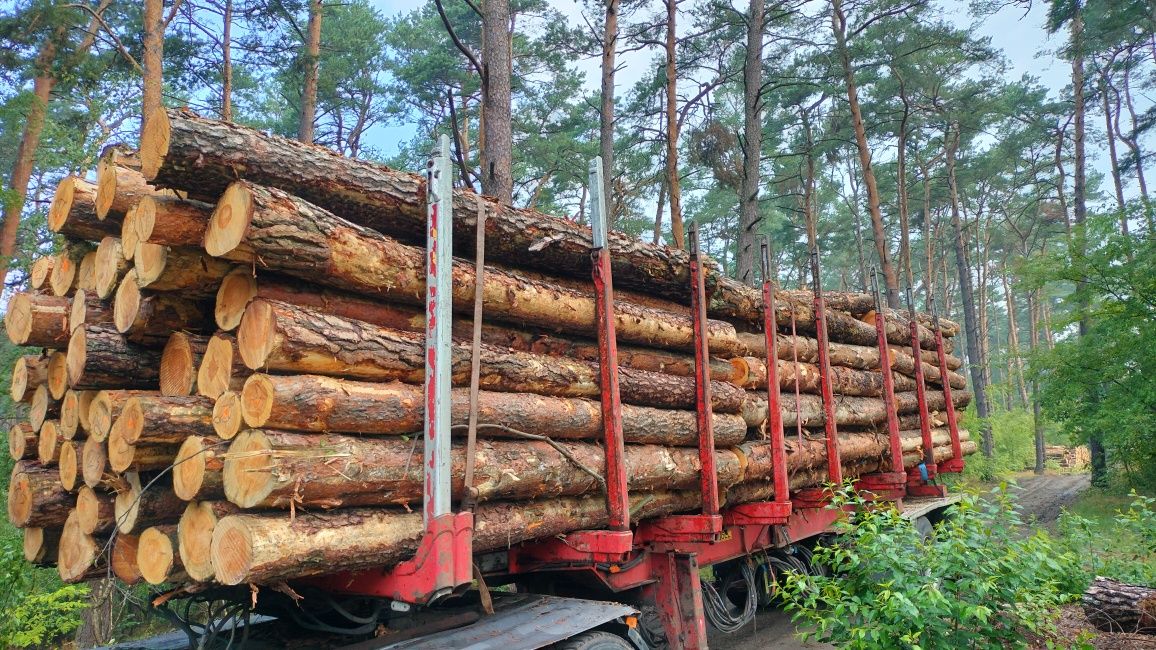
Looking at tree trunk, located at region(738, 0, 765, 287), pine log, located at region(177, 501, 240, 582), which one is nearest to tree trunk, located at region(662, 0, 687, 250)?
tree trunk, located at region(738, 0, 765, 287)

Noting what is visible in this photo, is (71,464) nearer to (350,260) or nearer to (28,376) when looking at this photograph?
(28,376)

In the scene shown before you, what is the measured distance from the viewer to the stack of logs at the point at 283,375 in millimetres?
3016

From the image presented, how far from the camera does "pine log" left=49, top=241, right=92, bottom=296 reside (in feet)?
14.3

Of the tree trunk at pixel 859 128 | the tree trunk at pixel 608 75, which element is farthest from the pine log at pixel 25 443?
the tree trunk at pixel 859 128

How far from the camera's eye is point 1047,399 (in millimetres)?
15234

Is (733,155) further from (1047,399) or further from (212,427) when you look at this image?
(212,427)

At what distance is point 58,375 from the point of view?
4.26 metres

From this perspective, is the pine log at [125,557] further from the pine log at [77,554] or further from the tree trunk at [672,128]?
the tree trunk at [672,128]

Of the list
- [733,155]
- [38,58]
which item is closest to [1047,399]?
[733,155]

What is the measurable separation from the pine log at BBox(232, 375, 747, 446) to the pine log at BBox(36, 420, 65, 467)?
1854mm

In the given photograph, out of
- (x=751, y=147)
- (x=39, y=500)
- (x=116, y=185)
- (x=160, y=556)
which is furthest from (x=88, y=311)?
(x=751, y=147)

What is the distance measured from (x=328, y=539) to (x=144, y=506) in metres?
1.11

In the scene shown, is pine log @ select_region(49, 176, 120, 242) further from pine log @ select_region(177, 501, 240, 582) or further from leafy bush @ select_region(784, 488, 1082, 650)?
leafy bush @ select_region(784, 488, 1082, 650)

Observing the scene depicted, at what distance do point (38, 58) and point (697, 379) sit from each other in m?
12.1
